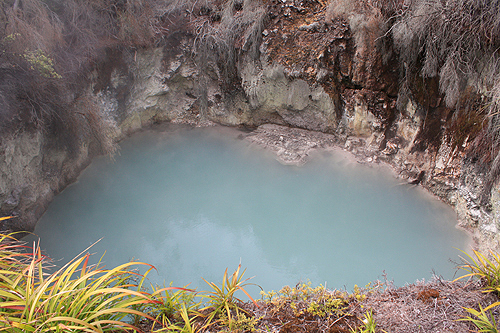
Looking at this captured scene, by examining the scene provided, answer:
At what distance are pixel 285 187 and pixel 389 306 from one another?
2235mm

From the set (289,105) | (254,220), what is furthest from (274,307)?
(289,105)

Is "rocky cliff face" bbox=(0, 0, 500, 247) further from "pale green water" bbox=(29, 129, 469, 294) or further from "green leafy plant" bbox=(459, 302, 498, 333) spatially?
"green leafy plant" bbox=(459, 302, 498, 333)

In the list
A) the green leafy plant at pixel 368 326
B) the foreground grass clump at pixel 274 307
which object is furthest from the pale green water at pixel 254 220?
the green leafy plant at pixel 368 326

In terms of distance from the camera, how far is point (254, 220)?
11.8 feet

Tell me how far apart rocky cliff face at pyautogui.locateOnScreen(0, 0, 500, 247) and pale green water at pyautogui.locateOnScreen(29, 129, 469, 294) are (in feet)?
0.89

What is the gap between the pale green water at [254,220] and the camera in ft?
10.2

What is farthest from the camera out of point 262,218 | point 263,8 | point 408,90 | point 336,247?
point 263,8

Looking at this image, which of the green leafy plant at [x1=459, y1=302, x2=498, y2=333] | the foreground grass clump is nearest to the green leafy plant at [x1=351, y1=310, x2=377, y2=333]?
the foreground grass clump

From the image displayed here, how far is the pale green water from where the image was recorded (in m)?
3.11

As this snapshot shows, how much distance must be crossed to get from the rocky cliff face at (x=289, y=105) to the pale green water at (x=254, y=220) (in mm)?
272

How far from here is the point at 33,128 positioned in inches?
146

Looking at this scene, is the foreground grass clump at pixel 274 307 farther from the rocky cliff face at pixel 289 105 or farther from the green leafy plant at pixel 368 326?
the rocky cliff face at pixel 289 105

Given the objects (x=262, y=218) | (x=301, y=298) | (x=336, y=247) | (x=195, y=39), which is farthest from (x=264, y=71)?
(x=301, y=298)

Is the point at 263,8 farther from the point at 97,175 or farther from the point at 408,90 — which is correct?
the point at 97,175
